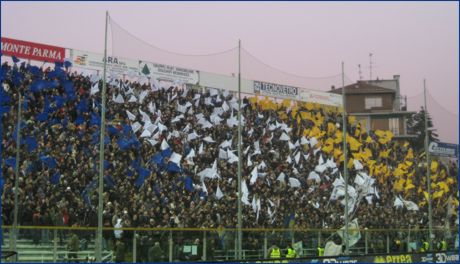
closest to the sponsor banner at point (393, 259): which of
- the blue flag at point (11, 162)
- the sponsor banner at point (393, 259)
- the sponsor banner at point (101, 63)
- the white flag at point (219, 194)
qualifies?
the sponsor banner at point (393, 259)

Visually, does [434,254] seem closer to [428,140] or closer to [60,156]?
[428,140]

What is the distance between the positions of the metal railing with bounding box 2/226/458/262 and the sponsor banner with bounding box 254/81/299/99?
5202 mm

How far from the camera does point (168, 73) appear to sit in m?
20.2

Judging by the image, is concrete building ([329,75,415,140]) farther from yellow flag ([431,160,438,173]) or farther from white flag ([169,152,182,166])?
white flag ([169,152,182,166])

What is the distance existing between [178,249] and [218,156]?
440 centimetres

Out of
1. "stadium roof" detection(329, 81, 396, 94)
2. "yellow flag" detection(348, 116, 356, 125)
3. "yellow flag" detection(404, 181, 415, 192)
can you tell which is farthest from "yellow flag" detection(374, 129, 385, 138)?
"stadium roof" detection(329, 81, 396, 94)

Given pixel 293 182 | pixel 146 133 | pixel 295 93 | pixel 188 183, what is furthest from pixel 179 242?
Result: pixel 295 93

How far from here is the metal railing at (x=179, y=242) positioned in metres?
14.0

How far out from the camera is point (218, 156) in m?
20.0

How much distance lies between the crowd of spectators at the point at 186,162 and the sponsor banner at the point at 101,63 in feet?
1.22

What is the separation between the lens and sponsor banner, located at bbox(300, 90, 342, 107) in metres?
23.8

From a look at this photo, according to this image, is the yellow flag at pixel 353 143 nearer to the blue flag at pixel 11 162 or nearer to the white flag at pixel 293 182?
the white flag at pixel 293 182

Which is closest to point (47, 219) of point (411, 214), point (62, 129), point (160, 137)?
point (62, 129)

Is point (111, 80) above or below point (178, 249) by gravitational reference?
above
